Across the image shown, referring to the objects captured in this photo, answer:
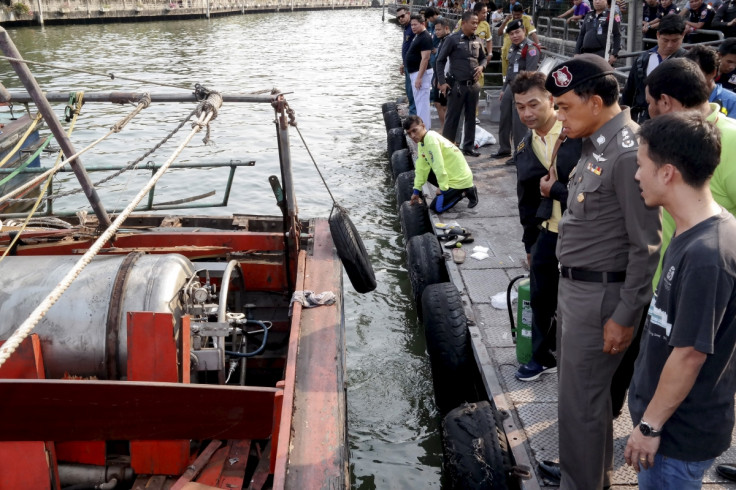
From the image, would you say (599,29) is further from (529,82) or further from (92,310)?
(92,310)

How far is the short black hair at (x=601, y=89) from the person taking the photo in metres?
2.89

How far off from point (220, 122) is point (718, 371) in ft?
55.0

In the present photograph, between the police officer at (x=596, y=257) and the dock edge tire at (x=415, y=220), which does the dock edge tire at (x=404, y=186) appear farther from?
the police officer at (x=596, y=257)

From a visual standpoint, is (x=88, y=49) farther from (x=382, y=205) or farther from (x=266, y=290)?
(x=266, y=290)

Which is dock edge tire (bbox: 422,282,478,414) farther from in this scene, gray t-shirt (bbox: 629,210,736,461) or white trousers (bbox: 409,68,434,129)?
white trousers (bbox: 409,68,434,129)

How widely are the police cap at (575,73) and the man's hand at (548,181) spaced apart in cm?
99

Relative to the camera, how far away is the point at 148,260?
4199mm

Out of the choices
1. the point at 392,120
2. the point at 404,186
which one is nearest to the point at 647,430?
the point at 404,186

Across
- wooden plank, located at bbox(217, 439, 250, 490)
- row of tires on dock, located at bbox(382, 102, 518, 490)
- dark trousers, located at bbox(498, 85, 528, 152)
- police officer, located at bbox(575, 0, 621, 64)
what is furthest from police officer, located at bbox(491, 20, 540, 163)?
wooden plank, located at bbox(217, 439, 250, 490)

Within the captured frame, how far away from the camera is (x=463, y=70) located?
9.59 meters

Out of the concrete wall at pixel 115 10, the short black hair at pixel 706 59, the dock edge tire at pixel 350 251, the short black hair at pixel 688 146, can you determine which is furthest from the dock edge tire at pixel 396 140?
the concrete wall at pixel 115 10

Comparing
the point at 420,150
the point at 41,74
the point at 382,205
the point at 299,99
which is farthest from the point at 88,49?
the point at 420,150

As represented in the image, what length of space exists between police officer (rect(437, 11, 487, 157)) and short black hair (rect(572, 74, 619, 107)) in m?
6.85

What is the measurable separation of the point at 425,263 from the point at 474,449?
294 cm
